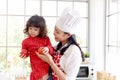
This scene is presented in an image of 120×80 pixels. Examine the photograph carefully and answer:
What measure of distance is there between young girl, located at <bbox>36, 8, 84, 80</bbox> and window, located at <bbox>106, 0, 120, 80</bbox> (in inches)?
74.2

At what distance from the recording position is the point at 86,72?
354 centimetres

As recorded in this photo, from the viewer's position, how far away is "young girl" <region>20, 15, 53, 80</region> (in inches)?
61.3

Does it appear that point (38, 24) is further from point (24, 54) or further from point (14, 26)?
point (14, 26)

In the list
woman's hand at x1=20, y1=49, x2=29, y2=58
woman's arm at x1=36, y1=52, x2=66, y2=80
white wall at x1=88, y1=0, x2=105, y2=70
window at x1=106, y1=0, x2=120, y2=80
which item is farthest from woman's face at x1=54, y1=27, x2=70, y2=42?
white wall at x1=88, y1=0, x2=105, y2=70

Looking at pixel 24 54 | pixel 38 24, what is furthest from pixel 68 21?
pixel 24 54

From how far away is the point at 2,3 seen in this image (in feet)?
12.1

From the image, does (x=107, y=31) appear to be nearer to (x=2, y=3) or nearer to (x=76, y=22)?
(x=2, y=3)

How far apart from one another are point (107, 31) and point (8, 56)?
5.07ft

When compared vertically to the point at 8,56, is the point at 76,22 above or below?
above

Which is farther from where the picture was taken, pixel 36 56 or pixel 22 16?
pixel 22 16

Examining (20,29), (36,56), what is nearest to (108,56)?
(20,29)

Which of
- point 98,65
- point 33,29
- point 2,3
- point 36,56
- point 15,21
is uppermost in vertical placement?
point 2,3

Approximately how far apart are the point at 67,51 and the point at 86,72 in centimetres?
216

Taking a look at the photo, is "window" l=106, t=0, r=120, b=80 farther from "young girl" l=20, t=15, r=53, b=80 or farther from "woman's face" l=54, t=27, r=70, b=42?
"woman's face" l=54, t=27, r=70, b=42
